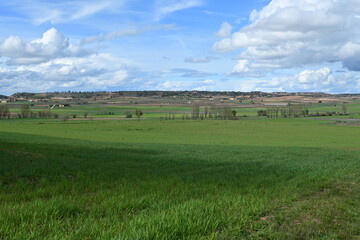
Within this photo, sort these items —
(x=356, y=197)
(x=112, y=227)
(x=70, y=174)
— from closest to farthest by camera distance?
1. (x=112, y=227)
2. (x=356, y=197)
3. (x=70, y=174)

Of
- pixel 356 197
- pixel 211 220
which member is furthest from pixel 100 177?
pixel 356 197

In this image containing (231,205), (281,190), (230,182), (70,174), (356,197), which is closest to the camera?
(231,205)

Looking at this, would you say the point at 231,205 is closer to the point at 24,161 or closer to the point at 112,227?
the point at 112,227

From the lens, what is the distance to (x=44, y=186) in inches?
438

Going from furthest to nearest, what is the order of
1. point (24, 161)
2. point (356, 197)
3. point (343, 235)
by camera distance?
point (24, 161)
point (356, 197)
point (343, 235)

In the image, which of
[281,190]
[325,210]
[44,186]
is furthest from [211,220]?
[44,186]

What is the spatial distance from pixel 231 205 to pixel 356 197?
446 centimetres

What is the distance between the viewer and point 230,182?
491 inches

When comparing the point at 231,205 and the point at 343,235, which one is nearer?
the point at 343,235

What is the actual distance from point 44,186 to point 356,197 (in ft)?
32.1

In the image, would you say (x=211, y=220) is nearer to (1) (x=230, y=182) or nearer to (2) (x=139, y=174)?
(1) (x=230, y=182)

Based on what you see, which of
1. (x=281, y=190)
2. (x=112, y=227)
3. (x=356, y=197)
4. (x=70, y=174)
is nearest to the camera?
(x=112, y=227)

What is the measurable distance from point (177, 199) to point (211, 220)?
2.78 m

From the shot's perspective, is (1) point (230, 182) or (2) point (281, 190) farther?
(1) point (230, 182)
